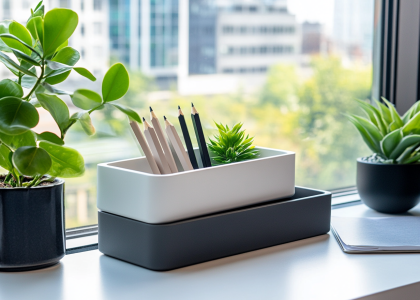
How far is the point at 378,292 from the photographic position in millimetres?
486

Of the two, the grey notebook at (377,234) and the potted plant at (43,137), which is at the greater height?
the potted plant at (43,137)

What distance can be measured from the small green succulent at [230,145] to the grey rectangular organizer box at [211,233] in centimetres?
8

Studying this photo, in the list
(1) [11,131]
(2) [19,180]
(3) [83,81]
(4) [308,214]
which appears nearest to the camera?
(1) [11,131]

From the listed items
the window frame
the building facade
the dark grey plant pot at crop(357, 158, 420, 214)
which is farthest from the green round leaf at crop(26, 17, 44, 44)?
the building facade

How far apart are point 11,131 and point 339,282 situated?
0.37 metres

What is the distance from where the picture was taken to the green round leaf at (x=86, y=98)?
48 centimetres

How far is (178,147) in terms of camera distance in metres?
0.61

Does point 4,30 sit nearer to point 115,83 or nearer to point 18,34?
point 18,34

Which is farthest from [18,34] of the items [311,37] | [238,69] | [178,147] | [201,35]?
[311,37]

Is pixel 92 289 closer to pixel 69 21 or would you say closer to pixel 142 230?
pixel 142 230

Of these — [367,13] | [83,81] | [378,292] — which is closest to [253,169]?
[378,292]

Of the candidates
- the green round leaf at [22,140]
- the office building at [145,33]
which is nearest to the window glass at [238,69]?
the office building at [145,33]

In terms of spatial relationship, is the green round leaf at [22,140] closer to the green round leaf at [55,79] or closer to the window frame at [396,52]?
the green round leaf at [55,79]

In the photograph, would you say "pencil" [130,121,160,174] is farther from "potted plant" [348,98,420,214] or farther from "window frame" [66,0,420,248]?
"window frame" [66,0,420,248]
